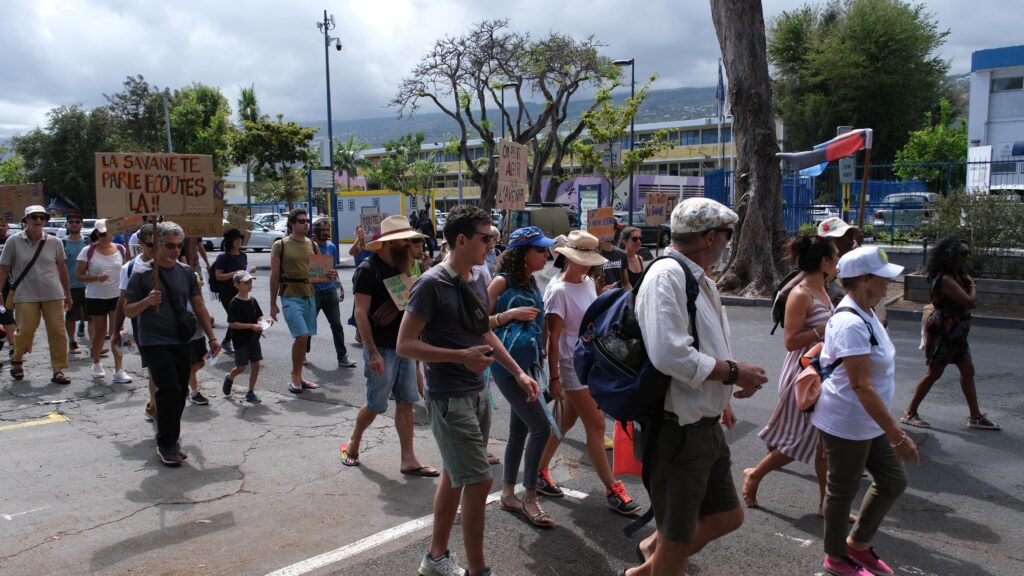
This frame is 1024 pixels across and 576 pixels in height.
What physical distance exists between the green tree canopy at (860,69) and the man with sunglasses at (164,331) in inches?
1799

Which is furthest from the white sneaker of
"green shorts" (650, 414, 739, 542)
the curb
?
the curb

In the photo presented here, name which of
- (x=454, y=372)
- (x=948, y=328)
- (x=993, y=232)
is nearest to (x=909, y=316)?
(x=993, y=232)

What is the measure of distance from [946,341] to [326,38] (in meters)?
28.5

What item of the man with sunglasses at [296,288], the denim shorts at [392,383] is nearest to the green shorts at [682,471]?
the denim shorts at [392,383]

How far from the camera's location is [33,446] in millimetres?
5898

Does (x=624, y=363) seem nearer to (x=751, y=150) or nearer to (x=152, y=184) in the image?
(x=152, y=184)

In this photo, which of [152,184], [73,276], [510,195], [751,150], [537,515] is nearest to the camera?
[537,515]

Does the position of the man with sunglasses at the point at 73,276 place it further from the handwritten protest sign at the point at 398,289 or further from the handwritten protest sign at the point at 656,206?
the handwritten protest sign at the point at 656,206

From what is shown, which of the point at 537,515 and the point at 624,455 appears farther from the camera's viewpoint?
the point at 537,515

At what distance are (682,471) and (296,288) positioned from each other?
19.8 feet

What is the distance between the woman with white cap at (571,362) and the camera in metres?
4.53

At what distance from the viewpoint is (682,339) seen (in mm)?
2750

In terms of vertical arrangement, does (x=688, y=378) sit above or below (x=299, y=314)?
above

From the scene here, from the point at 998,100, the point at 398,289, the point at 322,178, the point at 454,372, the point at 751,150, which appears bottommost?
the point at 454,372
